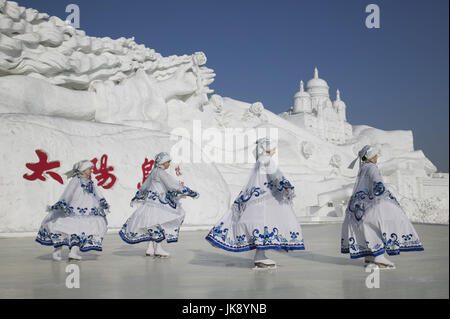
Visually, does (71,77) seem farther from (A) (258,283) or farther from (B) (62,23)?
(A) (258,283)

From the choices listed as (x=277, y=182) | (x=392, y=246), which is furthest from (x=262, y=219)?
(x=392, y=246)

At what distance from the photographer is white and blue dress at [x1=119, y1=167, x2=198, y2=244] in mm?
5684

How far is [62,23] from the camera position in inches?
449

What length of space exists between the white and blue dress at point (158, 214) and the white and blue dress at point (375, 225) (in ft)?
6.01

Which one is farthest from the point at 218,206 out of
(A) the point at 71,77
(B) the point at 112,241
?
(A) the point at 71,77

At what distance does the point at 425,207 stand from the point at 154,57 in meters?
9.94

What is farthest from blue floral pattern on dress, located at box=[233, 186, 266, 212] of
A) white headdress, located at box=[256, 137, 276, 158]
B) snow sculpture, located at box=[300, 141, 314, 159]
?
snow sculpture, located at box=[300, 141, 314, 159]

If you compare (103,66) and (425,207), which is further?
(425,207)

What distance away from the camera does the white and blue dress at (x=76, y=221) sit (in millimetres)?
5332

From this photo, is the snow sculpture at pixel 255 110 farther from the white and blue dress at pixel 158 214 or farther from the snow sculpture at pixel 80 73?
the white and blue dress at pixel 158 214

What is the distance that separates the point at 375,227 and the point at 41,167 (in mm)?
6053

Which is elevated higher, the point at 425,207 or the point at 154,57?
the point at 154,57

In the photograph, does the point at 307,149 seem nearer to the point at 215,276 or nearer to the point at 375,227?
the point at 375,227

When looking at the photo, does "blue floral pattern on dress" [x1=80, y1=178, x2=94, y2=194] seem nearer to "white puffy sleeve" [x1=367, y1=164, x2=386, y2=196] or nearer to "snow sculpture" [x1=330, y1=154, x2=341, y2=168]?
"white puffy sleeve" [x1=367, y1=164, x2=386, y2=196]
